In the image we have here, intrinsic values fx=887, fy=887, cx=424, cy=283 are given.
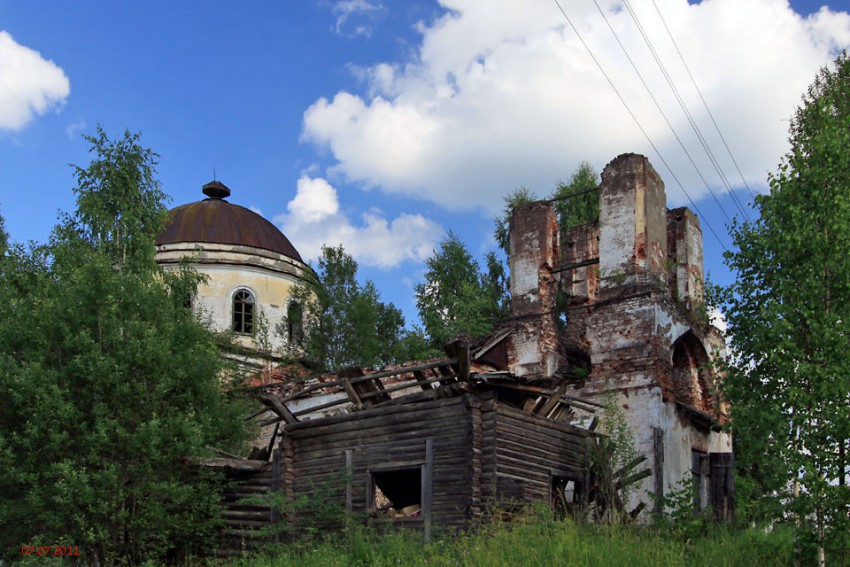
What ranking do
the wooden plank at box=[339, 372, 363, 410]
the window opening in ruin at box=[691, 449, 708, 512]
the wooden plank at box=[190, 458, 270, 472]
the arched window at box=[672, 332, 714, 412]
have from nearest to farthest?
the wooden plank at box=[190, 458, 270, 472]
the wooden plank at box=[339, 372, 363, 410]
the window opening in ruin at box=[691, 449, 708, 512]
the arched window at box=[672, 332, 714, 412]

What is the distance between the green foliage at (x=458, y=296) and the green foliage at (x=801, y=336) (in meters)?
13.2

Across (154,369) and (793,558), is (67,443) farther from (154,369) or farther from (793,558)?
(793,558)

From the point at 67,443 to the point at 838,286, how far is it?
11215 mm

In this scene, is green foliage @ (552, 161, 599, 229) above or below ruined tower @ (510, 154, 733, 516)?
above

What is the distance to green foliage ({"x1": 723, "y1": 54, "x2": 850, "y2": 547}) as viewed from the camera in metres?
10.9

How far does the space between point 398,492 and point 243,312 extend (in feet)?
42.5

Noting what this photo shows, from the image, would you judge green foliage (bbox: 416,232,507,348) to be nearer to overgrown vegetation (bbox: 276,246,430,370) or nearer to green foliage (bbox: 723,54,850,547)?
overgrown vegetation (bbox: 276,246,430,370)

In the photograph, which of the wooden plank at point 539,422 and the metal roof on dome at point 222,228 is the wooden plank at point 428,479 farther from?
the metal roof on dome at point 222,228

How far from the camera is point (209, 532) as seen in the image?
14.4 meters

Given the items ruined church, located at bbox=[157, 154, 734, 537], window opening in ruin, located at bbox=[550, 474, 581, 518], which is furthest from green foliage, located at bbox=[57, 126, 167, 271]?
window opening in ruin, located at bbox=[550, 474, 581, 518]

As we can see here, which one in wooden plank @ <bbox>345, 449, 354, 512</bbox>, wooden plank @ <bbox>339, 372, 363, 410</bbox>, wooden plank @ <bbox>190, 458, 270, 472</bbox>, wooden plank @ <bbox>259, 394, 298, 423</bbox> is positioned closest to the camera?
wooden plank @ <bbox>345, 449, 354, 512</bbox>
